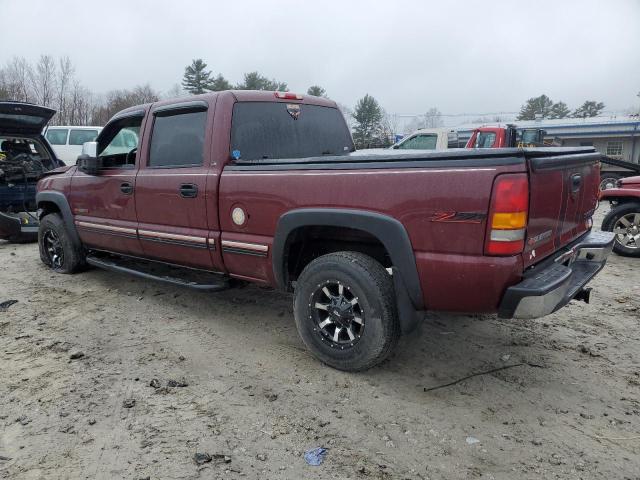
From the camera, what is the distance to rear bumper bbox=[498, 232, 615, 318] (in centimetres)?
255

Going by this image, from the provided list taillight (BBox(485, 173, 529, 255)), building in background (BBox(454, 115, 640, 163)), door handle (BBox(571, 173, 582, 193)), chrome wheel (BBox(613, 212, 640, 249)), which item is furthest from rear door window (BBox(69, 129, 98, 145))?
building in background (BBox(454, 115, 640, 163))

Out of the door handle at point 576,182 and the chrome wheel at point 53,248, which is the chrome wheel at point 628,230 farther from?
the chrome wheel at point 53,248

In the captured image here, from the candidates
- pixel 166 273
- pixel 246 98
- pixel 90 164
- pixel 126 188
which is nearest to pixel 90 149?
pixel 90 164

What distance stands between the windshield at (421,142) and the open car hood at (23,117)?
29.2 ft

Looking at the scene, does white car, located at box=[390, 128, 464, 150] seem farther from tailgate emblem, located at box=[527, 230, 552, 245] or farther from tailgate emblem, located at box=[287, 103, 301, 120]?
tailgate emblem, located at box=[527, 230, 552, 245]

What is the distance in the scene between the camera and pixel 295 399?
2.93 m

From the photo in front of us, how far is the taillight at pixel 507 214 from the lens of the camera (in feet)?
8.09

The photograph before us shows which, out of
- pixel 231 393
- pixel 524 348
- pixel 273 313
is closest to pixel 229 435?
pixel 231 393

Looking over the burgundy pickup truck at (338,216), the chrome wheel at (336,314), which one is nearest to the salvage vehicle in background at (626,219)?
the burgundy pickup truck at (338,216)

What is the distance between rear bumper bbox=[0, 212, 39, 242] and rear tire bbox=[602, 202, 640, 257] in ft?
27.5

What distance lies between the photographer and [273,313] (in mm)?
4391

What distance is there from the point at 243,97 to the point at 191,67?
5185 cm

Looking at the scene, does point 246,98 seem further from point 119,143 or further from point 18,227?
point 18,227

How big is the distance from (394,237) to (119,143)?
3.52 meters
